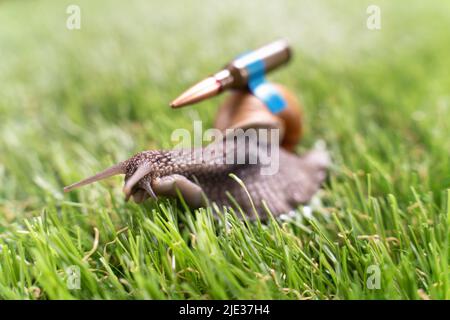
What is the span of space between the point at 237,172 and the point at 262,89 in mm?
413

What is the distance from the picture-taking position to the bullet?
1.37 meters

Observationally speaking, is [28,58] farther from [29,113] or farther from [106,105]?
[106,105]

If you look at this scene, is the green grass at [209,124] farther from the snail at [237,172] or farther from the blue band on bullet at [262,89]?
the blue band on bullet at [262,89]

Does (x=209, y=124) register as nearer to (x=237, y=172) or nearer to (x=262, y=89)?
(x=262, y=89)

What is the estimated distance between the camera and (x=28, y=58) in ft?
11.2

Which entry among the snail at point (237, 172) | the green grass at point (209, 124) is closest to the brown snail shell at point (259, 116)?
the snail at point (237, 172)

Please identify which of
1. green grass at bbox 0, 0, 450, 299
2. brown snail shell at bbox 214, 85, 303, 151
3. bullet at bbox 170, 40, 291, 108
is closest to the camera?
green grass at bbox 0, 0, 450, 299

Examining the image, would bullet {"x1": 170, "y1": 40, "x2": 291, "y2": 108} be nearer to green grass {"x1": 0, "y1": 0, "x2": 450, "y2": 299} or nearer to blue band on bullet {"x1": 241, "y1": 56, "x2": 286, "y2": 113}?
blue band on bullet {"x1": 241, "y1": 56, "x2": 286, "y2": 113}

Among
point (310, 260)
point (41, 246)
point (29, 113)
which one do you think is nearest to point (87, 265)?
point (41, 246)

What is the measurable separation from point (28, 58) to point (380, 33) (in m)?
2.38

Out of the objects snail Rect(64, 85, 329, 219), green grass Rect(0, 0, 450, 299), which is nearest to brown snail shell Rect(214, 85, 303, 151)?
snail Rect(64, 85, 329, 219)

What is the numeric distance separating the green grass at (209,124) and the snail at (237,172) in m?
0.05

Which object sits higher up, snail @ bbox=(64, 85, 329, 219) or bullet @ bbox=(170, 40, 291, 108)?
bullet @ bbox=(170, 40, 291, 108)

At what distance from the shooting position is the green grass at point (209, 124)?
1.09 meters
